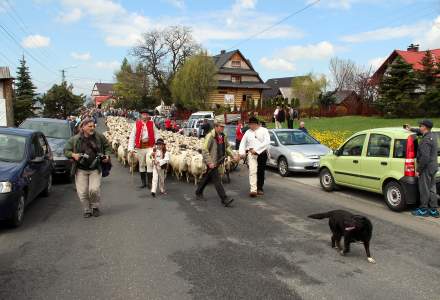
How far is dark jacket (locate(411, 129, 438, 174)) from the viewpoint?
803 cm

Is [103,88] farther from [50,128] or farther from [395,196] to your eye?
[395,196]

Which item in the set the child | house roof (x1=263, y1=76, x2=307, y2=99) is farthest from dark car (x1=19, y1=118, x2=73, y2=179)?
house roof (x1=263, y1=76, x2=307, y2=99)

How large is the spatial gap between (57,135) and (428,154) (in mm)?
10243

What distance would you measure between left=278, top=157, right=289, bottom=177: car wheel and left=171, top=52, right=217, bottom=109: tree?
37.2 meters

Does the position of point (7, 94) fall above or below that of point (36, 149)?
above

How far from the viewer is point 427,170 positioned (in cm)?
814

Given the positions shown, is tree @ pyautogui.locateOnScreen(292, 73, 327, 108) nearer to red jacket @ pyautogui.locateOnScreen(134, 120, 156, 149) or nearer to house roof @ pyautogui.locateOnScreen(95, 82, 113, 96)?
red jacket @ pyautogui.locateOnScreen(134, 120, 156, 149)

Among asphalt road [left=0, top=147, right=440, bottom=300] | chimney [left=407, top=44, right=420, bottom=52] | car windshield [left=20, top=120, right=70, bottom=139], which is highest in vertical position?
chimney [left=407, top=44, right=420, bottom=52]

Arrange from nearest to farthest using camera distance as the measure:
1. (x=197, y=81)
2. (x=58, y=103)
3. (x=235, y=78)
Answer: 1. (x=58, y=103)
2. (x=197, y=81)
3. (x=235, y=78)

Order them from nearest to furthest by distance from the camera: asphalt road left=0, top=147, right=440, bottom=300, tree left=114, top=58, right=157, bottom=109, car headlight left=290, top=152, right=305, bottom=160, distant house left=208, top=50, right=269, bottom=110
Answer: asphalt road left=0, top=147, right=440, bottom=300
car headlight left=290, top=152, right=305, bottom=160
distant house left=208, top=50, right=269, bottom=110
tree left=114, top=58, right=157, bottom=109

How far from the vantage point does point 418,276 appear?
524cm

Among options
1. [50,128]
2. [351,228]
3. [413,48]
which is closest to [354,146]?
[351,228]

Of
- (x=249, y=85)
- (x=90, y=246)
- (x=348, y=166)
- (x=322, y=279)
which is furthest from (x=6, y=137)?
(x=249, y=85)

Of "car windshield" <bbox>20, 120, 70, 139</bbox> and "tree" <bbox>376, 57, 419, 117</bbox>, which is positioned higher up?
"tree" <bbox>376, 57, 419, 117</bbox>
